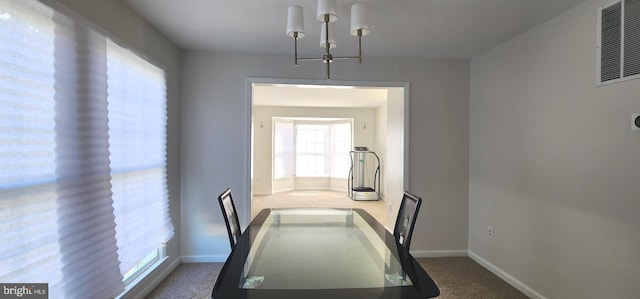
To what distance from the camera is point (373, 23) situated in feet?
7.49

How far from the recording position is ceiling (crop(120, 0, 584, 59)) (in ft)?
6.52

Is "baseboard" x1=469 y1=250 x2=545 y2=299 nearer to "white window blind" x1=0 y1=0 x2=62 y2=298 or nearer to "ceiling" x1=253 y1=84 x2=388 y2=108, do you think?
"ceiling" x1=253 y1=84 x2=388 y2=108

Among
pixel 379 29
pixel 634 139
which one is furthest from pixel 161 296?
pixel 634 139

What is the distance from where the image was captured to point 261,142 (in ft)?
22.7

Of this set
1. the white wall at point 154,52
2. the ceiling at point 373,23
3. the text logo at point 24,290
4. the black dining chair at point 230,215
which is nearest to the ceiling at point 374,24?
the ceiling at point 373,23

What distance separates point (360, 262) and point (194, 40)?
8.44 feet

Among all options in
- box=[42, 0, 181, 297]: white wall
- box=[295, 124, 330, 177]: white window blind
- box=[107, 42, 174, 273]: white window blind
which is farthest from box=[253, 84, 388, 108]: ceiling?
box=[107, 42, 174, 273]: white window blind

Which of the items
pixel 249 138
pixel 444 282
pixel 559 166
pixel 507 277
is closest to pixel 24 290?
pixel 249 138

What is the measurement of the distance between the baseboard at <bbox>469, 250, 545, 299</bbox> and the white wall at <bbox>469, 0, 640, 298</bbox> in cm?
2

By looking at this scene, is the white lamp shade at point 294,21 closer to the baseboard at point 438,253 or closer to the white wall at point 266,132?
the baseboard at point 438,253

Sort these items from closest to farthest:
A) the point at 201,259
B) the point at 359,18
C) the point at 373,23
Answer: the point at 359,18, the point at 373,23, the point at 201,259

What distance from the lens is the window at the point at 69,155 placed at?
1.19 meters

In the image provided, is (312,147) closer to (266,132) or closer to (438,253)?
(266,132)

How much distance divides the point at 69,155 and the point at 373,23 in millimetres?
2281
